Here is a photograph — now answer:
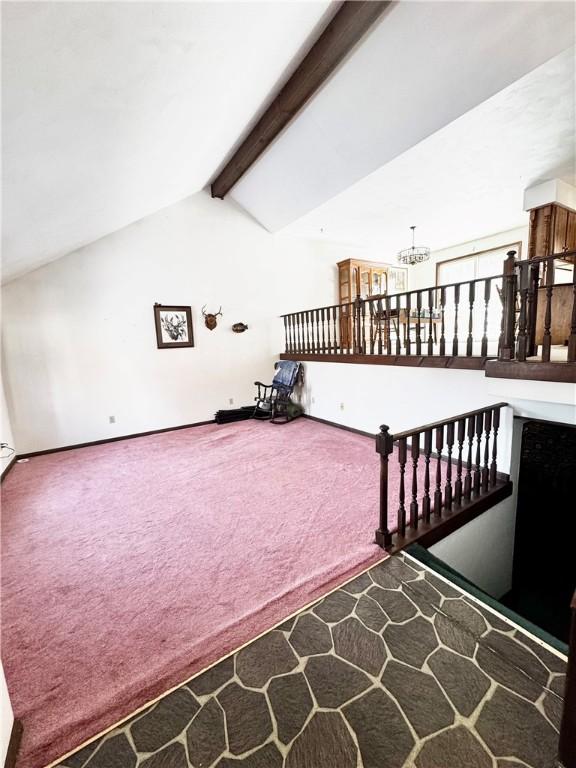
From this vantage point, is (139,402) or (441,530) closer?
(441,530)

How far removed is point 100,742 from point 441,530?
7.52 ft

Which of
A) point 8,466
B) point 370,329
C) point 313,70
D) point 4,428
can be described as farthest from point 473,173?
point 8,466

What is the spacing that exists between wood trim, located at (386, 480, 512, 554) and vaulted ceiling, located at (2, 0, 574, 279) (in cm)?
312

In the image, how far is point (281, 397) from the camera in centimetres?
570

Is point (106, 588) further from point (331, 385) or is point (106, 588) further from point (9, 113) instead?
point (331, 385)

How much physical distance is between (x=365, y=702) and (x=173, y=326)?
198 inches

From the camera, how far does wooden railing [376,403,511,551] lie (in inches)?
84.5

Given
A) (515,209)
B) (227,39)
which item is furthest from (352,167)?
(515,209)

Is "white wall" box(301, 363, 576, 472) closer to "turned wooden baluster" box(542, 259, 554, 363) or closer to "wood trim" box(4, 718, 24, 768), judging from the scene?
"turned wooden baluster" box(542, 259, 554, 363)

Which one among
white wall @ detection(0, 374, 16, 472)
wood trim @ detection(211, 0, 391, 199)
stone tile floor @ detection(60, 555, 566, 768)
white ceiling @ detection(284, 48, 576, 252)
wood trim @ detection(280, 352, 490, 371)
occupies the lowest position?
stone tile floor @ detection(60, 555, 566, 768)

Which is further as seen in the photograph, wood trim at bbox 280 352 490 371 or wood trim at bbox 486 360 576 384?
wood trim at bbox 280 352 490 371

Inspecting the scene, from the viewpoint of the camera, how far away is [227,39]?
217 cm

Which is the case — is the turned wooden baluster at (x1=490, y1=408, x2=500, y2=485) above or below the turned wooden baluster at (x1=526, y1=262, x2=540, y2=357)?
below

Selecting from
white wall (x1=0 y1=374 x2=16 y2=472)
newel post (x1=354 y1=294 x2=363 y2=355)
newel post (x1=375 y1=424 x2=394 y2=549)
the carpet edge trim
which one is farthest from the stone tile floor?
white wall (x1=0 y1=374 x2=16 y2=472)
